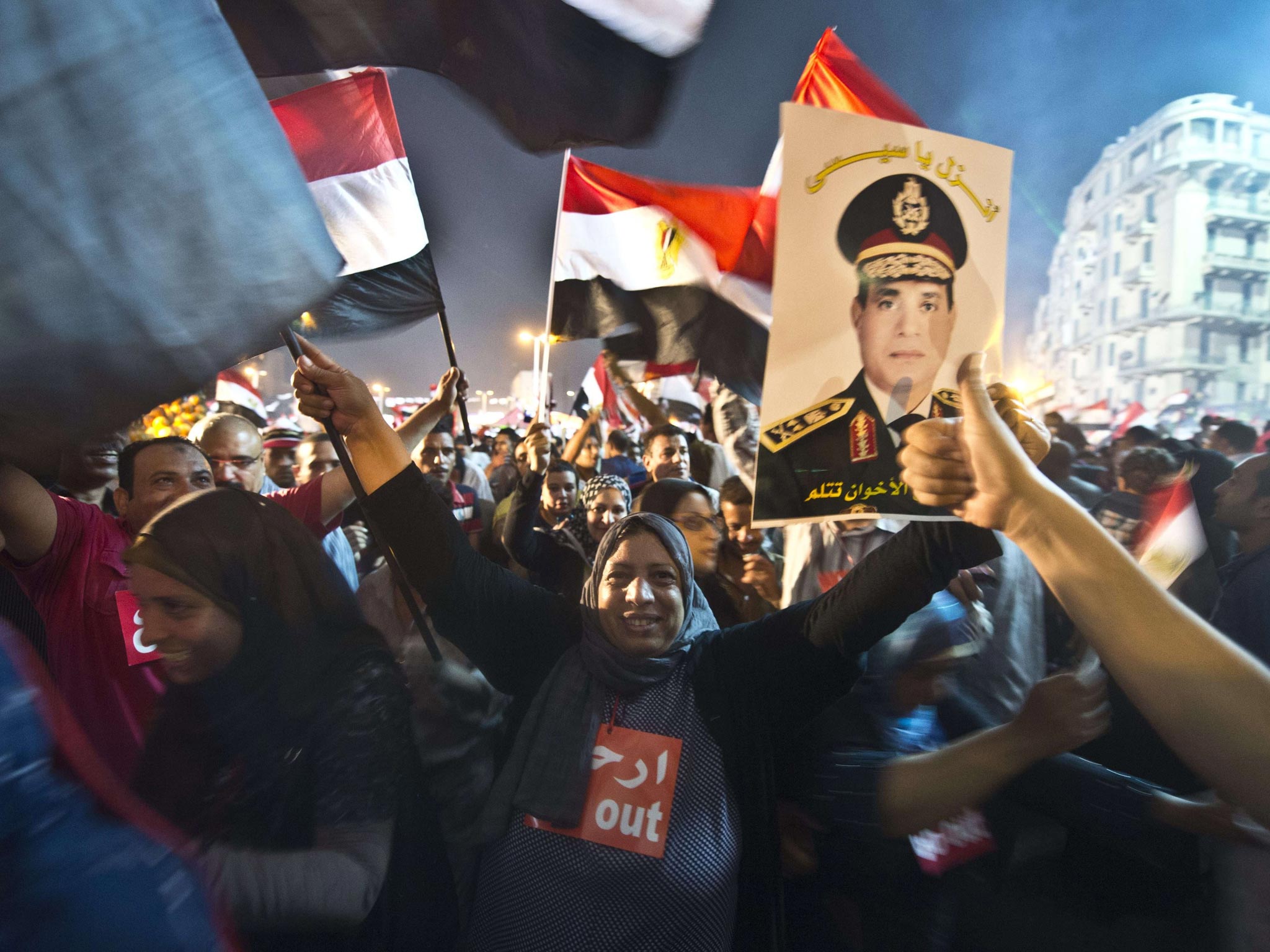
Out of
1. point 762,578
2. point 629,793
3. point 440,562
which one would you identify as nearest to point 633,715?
point 629,793

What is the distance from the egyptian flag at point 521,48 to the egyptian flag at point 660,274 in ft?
5.24

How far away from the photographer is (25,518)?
5.72ft

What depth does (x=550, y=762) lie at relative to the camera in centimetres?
167

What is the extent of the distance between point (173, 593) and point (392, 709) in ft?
1.70

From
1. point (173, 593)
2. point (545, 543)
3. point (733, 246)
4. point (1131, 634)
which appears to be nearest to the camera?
point (1131, 634)

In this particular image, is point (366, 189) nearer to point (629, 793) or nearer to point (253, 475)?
point (253, 475)

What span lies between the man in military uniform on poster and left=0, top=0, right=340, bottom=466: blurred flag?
1.00 m

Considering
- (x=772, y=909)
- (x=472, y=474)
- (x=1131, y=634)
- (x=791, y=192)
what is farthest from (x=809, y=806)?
(x=472, y=474)

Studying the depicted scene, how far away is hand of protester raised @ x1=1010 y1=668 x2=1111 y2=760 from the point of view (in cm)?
145

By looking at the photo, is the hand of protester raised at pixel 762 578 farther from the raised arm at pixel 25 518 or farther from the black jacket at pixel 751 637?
the raised arm at pixel 25 518

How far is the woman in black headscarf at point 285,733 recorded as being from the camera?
1312mm

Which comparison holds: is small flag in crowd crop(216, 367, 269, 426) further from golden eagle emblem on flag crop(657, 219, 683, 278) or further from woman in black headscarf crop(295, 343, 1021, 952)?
woman in black headscarf crop(295, 343, 1021, 952)

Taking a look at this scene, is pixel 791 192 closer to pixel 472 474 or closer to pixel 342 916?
pixel 342 916

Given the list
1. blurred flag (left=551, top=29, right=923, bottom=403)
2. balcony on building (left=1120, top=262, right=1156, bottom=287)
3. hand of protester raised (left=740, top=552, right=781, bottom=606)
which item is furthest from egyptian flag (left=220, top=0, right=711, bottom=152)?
balcony on building (left=1120, top=262, right=1156, bottom=287)
